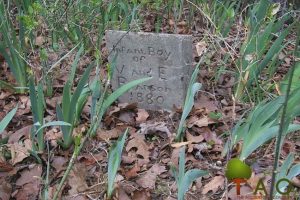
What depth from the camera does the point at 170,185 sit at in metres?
1.48

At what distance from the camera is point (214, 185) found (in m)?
1.46

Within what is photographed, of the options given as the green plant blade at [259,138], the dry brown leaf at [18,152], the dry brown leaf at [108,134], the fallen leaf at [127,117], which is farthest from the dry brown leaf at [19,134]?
the green plant blade at [259,138]

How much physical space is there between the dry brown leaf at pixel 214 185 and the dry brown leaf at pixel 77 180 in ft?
1.36

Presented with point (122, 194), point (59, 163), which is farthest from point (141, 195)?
point (59, 163)

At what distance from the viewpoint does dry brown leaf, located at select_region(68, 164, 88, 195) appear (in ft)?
4.70

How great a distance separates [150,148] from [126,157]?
127 mm

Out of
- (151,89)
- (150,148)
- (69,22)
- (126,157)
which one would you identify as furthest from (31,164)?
(69,22)

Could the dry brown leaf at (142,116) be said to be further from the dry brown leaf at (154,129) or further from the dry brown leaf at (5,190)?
the dry brown leaf at (5,190)

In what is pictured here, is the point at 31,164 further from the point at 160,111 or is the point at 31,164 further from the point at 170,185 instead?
the point at 160,111

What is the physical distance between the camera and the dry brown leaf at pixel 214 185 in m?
1.44

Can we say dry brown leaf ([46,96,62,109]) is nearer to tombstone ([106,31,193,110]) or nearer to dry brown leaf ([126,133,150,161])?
tombstone ([106,31,193,110])

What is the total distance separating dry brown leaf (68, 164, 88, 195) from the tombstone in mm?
540

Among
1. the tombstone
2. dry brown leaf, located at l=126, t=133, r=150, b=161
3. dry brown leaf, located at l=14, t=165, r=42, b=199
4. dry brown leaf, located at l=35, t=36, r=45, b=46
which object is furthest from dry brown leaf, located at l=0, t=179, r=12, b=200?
dry brown leaf, located at l=35, t=36, r=45, b=46

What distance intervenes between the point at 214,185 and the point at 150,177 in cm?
23
